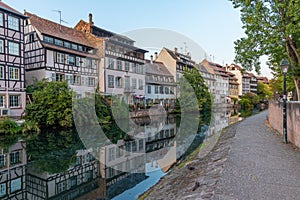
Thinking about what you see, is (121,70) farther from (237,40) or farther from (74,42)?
(237,40)

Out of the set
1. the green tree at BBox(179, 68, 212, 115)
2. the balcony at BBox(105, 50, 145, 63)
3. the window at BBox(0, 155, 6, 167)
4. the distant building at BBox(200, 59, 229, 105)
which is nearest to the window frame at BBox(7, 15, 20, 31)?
the balcony at BBox(105, 50, 145, 63)

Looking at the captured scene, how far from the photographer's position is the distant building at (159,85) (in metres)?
41.6

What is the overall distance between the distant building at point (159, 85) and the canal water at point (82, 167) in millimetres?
25468

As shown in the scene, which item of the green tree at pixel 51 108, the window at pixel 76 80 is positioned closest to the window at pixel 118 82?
the window at pixel 76 80

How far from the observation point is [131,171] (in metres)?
9.70

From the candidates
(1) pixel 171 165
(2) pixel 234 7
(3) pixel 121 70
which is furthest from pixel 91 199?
(3) pixel 121 70

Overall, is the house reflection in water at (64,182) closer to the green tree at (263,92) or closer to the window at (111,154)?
the window at (111,154)

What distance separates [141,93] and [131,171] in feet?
95.3

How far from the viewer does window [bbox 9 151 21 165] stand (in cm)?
1105

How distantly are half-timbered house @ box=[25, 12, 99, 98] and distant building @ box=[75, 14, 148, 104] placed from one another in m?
1.78

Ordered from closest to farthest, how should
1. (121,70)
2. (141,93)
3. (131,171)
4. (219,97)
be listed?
(131,171)
(121,70)
(141,93)
(219,97)

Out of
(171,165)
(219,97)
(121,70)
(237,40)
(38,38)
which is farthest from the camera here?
(219,97)

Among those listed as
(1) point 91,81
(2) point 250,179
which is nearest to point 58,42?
(1) point 91,81

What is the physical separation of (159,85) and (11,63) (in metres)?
26.3
